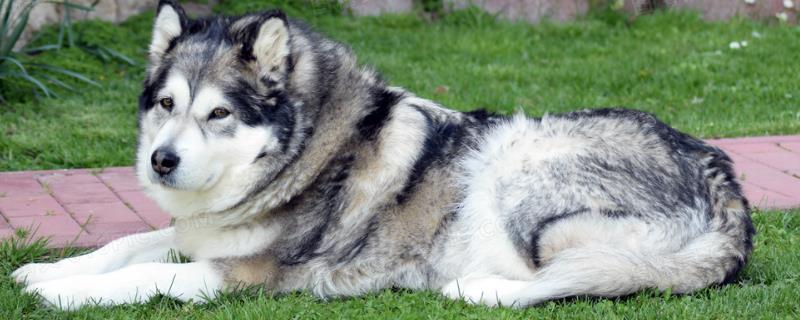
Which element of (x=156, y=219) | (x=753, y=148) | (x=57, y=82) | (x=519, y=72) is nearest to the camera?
(x=156, y=219)

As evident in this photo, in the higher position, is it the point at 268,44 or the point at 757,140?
the point at 268,44

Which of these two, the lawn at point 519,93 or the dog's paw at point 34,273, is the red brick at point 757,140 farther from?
the dog's paw at point 34,273

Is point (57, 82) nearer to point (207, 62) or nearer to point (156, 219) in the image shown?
point (156, 219)

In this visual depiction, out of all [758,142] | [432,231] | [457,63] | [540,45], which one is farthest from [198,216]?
[540,45]

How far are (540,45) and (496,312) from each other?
5.83 metres

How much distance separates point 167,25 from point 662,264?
6.53 ft

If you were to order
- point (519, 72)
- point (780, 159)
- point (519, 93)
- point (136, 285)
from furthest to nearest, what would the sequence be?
point (519, 72), point (519, 93), point (780, 159), point (136, 285)

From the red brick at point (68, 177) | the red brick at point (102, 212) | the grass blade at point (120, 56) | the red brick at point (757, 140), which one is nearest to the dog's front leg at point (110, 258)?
the red brick at point (102, 212)

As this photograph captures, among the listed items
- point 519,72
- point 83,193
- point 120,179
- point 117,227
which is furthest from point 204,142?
point 519,72

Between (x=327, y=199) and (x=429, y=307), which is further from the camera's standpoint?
(x=327, y=199)

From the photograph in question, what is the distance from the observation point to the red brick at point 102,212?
4.94m

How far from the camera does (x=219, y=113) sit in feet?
12.3

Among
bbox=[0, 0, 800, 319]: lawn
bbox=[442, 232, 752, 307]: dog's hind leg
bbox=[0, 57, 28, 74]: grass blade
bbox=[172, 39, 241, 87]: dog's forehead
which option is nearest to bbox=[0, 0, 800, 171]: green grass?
bbox=[0, 0, 800, 319]: lawn

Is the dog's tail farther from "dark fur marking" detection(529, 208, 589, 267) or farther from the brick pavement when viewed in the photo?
the brick pavement
